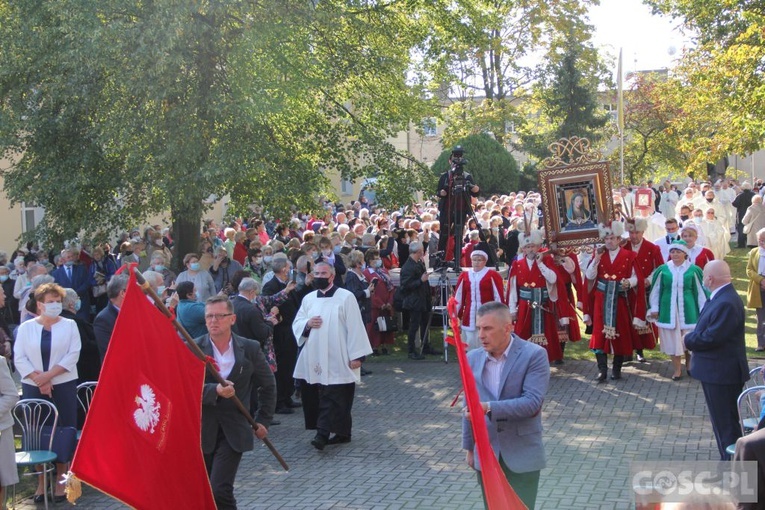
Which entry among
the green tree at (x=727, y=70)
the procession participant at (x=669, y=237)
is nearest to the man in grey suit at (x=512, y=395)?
the procession participant at (x=669, y=237)

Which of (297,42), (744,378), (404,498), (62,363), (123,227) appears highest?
(297,42)

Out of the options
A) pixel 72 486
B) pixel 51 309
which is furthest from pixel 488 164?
pixel 72 486

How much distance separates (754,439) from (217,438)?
143 inches

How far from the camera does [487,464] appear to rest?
580 cm

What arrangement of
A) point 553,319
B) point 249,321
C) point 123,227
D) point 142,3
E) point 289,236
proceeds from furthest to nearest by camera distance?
point 289,236 < point 123,227 < point 142,3 < point 553,319 < point 249,321

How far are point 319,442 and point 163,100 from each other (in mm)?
7095

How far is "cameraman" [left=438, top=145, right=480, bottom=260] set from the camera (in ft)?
54.9

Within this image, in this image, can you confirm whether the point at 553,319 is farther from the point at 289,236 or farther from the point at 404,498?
the point at 289,236

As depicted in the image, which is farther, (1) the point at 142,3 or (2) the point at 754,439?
(1) the point at 142,3

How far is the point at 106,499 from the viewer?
901cm

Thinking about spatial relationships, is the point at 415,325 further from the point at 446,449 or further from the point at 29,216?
the point at 29,216

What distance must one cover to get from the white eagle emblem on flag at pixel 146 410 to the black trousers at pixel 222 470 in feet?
2.68

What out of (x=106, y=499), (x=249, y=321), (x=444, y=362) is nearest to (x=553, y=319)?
(x=444, y=362)

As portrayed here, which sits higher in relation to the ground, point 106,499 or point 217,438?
point 217,438
